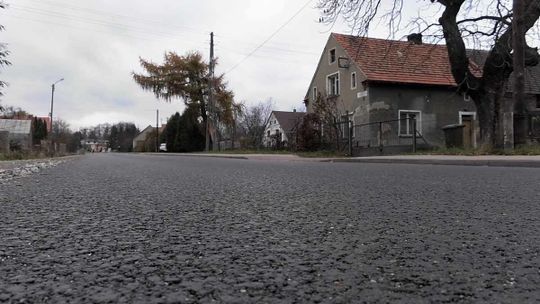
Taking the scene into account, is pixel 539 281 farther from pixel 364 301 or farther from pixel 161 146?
pixel 161 146

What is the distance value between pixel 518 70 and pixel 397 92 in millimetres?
13056

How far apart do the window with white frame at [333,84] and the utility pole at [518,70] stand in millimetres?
16391

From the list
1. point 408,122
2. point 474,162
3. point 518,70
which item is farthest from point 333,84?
point 474,162

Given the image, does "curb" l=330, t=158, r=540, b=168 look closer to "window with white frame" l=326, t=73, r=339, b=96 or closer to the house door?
the house door

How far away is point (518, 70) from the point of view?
15.1m

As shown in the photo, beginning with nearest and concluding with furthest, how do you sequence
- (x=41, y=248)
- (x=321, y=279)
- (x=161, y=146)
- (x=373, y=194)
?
1. (x=321, y=279)
2. (x=41, y=248)
3. (x=373, y=194)
4. (x=161, y=146)

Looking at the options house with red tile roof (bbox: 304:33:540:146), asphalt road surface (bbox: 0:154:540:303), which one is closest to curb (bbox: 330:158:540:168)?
asphalt road surface (bbox: 0:154:540:303)

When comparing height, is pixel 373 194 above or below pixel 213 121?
below

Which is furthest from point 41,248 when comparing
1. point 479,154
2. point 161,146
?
point 161,146

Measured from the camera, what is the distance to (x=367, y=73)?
27.8 metres

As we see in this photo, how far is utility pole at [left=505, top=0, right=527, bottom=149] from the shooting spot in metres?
14.9

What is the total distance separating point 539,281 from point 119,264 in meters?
1.76

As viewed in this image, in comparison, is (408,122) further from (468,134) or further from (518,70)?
(518,70)

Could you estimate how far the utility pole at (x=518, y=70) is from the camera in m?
14.9
